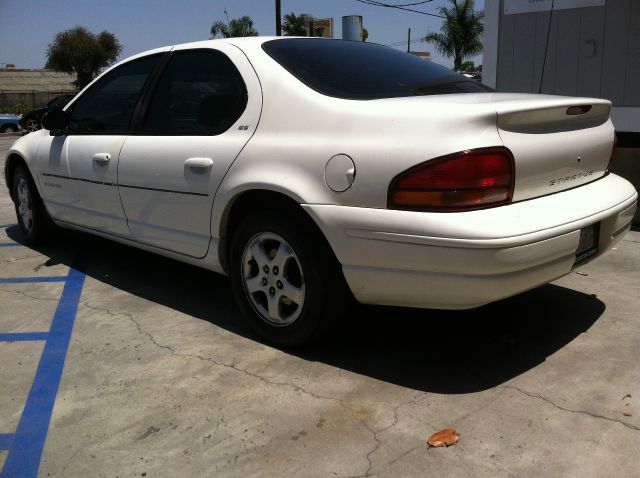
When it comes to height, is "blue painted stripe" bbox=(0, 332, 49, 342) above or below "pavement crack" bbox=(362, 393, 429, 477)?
below

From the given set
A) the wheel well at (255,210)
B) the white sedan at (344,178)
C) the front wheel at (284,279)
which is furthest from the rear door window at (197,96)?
the front wheel at (284,279)

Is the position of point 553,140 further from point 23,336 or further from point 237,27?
point 237,27

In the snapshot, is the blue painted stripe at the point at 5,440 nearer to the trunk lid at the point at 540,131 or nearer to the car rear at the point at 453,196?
the car rear at the point at 453,196

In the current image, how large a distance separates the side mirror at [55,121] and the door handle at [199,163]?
5.29 ft

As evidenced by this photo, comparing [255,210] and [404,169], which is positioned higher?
[404,169]

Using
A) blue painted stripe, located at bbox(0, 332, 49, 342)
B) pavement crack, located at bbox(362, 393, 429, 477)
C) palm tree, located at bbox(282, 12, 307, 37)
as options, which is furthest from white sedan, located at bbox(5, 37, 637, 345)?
palm tree, located at bbox(282, 12, 307, 37)

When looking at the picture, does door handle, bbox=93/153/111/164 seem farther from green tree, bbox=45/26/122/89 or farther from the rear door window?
green tree, bbox=45/26/122/89

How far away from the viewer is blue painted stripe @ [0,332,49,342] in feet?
12.2

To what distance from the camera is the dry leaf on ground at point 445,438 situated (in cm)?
254

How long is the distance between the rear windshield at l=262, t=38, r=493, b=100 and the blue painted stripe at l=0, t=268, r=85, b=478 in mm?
1921

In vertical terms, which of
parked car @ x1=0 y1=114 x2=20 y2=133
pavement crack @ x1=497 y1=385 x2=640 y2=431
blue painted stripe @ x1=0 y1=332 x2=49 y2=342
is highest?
parked car @ x1=0 y1=114 x2=20 y2=133

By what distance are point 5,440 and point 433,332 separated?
2164mm

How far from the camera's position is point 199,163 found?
354 centimetres


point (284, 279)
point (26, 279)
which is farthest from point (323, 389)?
point (26, 279)
